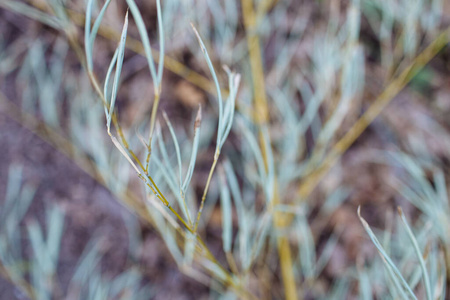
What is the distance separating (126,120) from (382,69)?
22.0 inches

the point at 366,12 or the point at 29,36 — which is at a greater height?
the point at 29,36

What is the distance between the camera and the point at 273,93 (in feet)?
1.97

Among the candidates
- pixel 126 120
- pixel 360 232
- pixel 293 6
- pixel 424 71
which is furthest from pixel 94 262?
pixel 424 71

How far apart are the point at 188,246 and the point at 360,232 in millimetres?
501

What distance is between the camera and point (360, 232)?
2.74 feet

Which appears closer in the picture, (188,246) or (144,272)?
(188,246)

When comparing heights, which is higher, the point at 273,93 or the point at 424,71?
the point at 273,93

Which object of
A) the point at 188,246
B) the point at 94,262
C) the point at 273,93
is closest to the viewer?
the point at 188,246

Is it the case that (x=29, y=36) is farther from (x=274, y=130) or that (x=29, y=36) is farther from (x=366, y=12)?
(x=366, y=12)

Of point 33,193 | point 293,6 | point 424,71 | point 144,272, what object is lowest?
point 144,272

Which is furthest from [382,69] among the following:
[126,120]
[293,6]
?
[126,120]

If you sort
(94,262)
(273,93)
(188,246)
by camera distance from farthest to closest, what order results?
(94,262), (273,93), (188,246)

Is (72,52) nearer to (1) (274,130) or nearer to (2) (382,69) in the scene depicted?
(1) (274,130)

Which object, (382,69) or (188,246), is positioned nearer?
(188,246)
